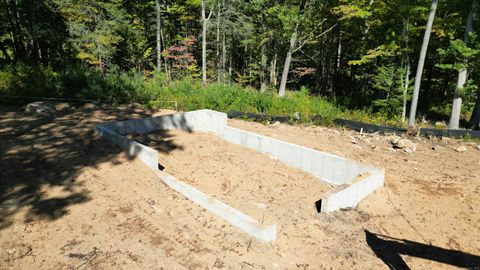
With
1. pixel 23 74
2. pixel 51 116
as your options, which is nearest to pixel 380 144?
pixel 51 116

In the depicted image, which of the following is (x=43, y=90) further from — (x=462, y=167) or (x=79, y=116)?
(x=462, y=167)

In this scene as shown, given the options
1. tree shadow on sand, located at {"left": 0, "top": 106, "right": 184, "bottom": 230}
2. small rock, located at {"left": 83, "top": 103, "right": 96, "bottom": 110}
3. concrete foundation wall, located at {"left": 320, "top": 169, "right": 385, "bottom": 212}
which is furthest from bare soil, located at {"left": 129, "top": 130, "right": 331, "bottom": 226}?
small rock, located at {"left": 83, "top": 103, "right": 96, "bottom": 110}

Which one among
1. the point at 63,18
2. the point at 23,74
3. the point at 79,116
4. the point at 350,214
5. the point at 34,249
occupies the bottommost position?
the point at 350,214

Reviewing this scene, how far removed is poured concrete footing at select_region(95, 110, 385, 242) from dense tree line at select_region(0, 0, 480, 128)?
628 cm

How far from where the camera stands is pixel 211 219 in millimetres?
4195

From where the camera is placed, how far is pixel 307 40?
527 inches

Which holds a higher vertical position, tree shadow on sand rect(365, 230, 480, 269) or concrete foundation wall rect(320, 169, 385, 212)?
concrete foundation wall rect(320, 169, 385, 212)

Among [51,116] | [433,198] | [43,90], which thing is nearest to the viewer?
[433,198]

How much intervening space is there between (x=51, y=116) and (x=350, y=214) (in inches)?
271

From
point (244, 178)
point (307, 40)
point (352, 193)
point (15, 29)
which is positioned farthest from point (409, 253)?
point (15, 29)

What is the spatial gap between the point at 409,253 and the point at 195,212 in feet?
9.55

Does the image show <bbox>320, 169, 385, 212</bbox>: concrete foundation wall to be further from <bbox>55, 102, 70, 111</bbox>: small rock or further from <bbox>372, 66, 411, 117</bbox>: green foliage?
<bbox>372, 66, 411, 117</bbox>: green foliage

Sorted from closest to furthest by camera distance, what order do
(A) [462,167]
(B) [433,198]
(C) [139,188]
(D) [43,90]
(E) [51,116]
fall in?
(C) [139,188] < (B) [433,198] < (A) [462,167] < (E) [51,116] < (D) [43,90]

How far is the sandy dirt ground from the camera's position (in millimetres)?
3426
